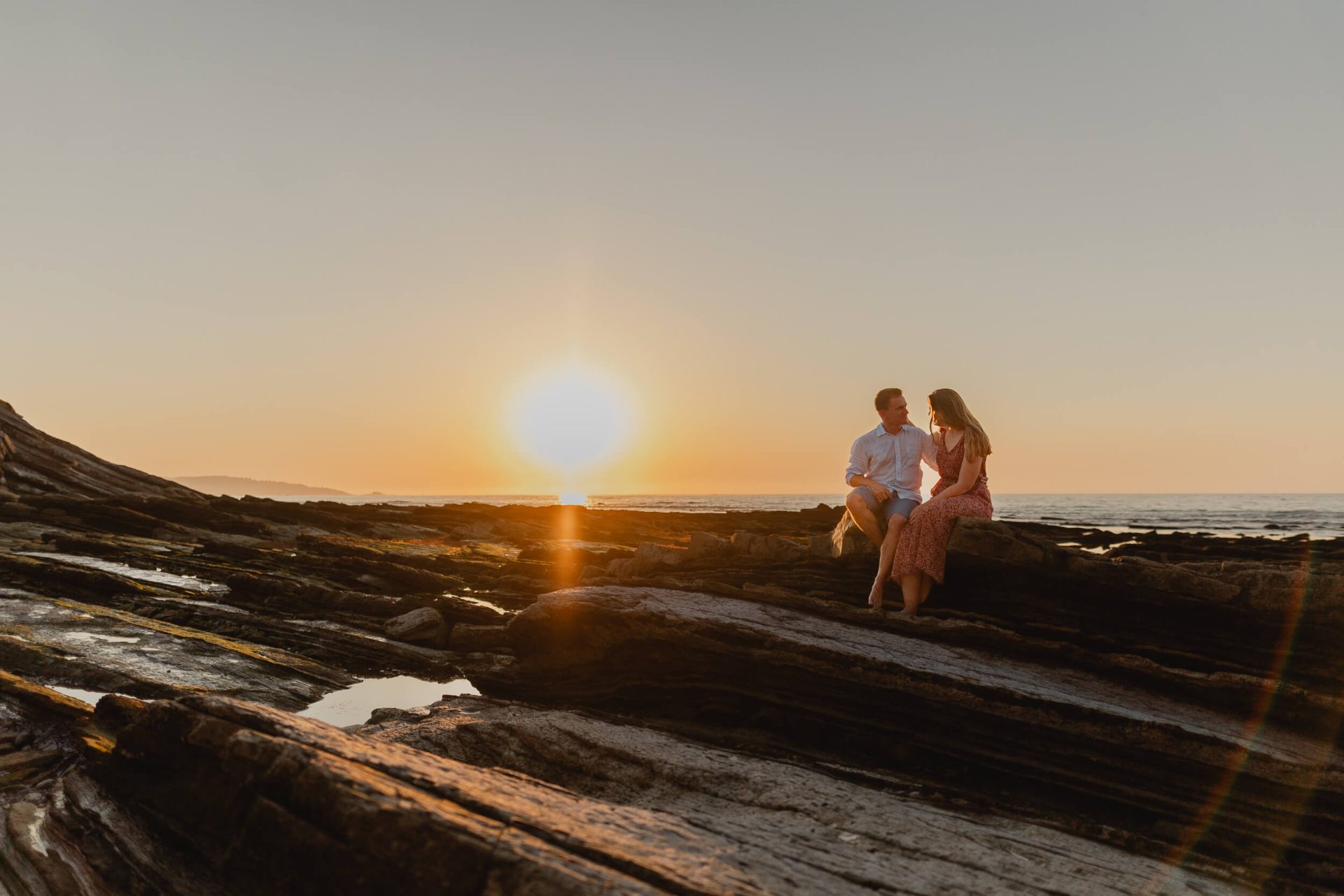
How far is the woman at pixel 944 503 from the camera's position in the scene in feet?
30.9

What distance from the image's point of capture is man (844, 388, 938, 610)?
9867 millimetres

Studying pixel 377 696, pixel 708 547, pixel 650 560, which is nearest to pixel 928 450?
pixel 708 547

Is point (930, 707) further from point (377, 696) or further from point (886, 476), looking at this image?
point (377, 696)

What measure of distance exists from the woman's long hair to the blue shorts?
1.02 metres

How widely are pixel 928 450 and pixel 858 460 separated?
3.13ft

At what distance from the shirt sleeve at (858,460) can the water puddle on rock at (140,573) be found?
13.5 metres

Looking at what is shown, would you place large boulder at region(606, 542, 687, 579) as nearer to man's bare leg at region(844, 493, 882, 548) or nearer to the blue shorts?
man's bare leg at region(844, 493, 882, 548)

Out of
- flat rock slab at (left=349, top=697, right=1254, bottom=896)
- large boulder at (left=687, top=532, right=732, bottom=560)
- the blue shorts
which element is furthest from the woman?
large boulder at (left=687, top=532, right=732, bottom=560)

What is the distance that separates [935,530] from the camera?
9.42 meters

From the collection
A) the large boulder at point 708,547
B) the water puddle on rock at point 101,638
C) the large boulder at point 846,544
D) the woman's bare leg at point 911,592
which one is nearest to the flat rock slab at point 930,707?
the woman's bare leg at point 911,592

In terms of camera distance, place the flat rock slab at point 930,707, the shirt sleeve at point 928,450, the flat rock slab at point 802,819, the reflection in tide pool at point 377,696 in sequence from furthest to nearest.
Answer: the reflection in tide pool at point 377,696
the shirt sleeve at point 928,450
the flat rock slab at point 930,707
the flat rock slab at point 802,819

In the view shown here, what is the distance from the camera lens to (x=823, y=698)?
8039 mm

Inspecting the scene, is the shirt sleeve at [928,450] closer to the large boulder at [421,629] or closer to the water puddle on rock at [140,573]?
the large boulder at [421,629]

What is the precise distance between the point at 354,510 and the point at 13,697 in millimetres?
30919
